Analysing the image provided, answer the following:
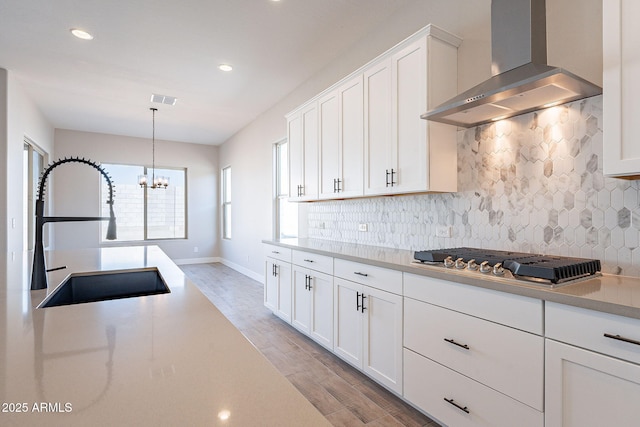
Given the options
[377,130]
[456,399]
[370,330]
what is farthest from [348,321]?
[377,130]

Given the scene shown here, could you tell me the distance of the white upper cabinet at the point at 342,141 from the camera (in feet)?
9.66

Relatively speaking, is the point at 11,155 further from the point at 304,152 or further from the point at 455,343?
the point at 455,343

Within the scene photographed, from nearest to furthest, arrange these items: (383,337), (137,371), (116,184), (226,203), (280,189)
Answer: (137,371), (383,337), (280,189), (116,184), (226,203)

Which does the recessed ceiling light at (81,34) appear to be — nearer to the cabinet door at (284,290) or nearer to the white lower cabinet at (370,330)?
the cabinet door at (284,290)

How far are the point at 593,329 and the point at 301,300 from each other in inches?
93.9

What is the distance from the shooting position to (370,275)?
92.3 inches

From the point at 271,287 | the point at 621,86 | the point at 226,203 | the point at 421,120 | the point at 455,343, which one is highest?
the point at 421,120

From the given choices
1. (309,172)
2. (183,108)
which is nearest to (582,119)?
(309,172)

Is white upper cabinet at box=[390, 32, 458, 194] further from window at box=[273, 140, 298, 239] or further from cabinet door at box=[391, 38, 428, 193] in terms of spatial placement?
window at box=[273, 140, 298, 239]

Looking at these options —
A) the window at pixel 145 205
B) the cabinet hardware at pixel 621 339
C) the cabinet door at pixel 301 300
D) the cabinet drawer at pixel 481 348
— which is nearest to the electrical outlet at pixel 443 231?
the cabinet drawer at pixel 481 348

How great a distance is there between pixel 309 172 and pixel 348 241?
86cm

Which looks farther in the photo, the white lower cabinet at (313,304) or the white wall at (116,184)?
the white wall at (116,184)

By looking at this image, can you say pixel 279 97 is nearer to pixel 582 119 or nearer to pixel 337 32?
pixel 337 32

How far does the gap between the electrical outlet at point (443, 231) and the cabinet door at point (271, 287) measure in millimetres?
1930
